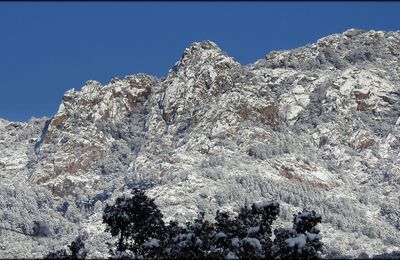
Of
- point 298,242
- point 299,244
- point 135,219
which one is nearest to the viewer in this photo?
point 299,244

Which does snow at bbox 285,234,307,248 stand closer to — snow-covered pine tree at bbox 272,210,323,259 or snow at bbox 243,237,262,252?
snow-covered pine tree at bbox 272,210,323,259

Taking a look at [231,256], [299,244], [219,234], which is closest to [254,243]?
[231,256]

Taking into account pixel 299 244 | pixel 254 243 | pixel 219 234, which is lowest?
pixel 299 244

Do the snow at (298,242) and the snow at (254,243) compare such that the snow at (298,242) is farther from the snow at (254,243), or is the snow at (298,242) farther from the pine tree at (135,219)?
the pine tree at (135,219)

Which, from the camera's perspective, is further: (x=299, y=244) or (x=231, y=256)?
(x=299, y=244)

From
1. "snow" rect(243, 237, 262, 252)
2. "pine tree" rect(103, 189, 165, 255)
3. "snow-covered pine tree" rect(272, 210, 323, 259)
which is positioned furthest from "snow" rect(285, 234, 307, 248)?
"pine tree" rect(103, 189, 165, 255)

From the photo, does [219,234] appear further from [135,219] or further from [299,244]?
[135,219]

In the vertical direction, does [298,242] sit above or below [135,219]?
below

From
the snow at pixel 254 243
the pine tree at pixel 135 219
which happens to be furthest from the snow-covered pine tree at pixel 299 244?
the pine tree at pixel 135 219

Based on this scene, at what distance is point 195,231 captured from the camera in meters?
79.9

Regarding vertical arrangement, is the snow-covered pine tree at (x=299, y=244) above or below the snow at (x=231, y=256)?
above

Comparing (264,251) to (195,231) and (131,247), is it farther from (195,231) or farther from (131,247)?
(131,247)

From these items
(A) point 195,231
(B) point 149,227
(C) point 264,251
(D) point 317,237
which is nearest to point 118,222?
(B) point 149,227

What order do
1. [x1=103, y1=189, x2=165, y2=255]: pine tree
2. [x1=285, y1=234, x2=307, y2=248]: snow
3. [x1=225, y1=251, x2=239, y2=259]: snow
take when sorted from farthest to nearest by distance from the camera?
[x1=103, y1=189, x2=165, y2=255]: pine tree
[x1=285, y1=234, x2=307, y2=248]: snow
[x1=225, y1=251, x2=239, y2=259]: snow
